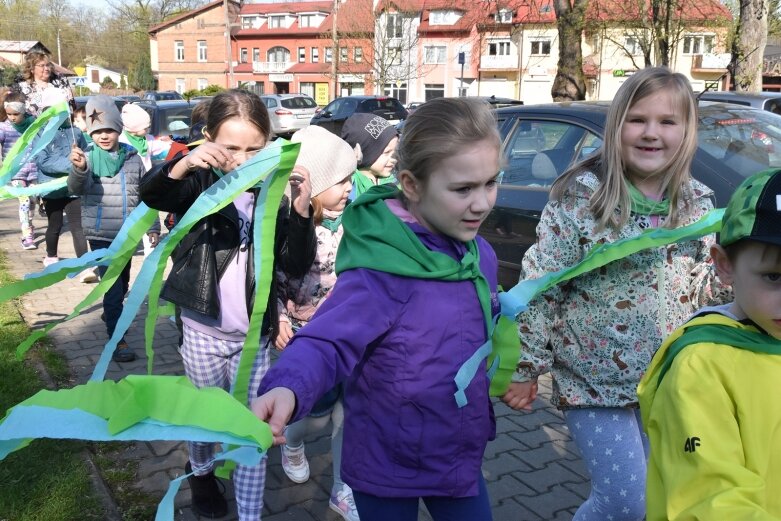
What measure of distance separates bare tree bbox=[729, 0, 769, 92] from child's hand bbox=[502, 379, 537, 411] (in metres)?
12.4

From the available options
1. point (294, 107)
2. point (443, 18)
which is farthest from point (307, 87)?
point (294, 107)

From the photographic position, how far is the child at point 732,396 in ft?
5.27

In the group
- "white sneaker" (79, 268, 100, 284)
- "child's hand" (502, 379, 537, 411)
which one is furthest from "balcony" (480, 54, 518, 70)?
"child's hand" (502, 379, 537, 411)

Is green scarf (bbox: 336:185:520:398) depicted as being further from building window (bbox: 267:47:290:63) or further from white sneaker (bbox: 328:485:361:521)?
building window (bbox: 267:47:290:63)

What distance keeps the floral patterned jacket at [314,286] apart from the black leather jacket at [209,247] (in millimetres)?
452

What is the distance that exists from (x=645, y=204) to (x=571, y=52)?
14749 mm

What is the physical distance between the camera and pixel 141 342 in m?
6.59

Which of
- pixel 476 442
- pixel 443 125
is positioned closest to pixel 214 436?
pixel 476 442

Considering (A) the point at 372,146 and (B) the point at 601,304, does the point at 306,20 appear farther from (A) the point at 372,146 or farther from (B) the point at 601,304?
(B) the point at 601,304

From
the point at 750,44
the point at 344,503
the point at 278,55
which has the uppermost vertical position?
the point at 278,55

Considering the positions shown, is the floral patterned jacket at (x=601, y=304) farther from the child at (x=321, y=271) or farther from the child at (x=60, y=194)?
the child at (x=60, y=194)

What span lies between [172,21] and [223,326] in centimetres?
8415

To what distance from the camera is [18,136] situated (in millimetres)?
9680

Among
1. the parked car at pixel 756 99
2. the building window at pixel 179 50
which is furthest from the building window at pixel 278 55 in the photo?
the parked car at pixel 756 99
